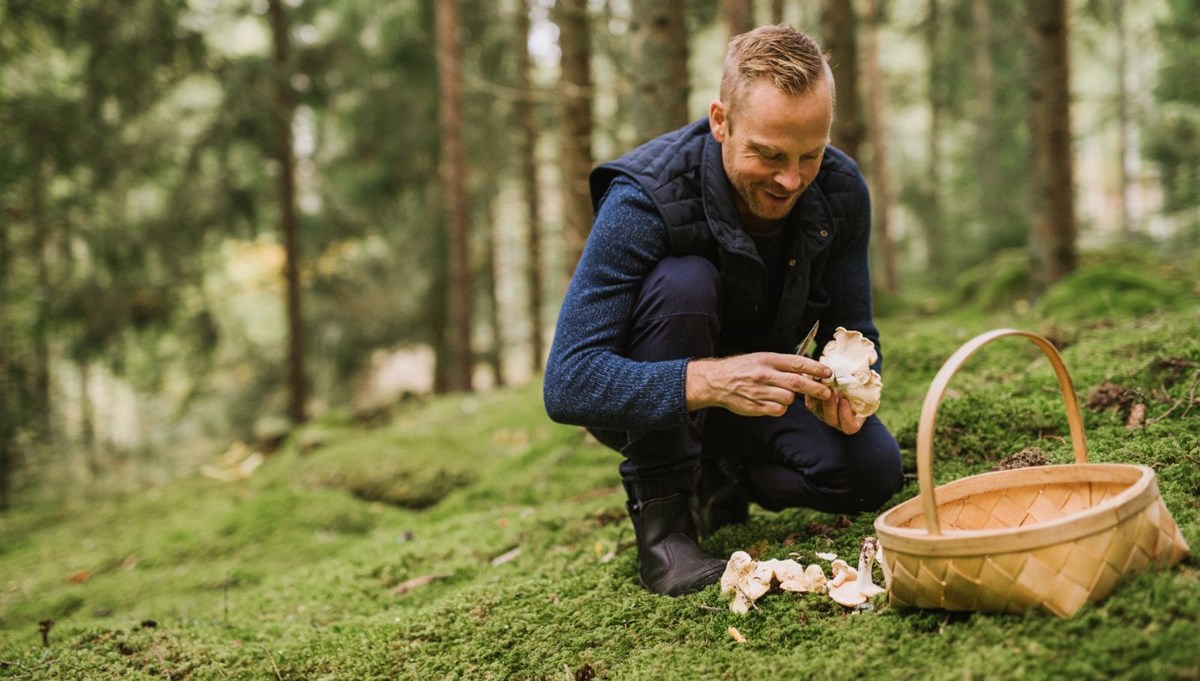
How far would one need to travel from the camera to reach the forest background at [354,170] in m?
7.32

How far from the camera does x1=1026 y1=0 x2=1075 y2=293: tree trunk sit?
6035 mm

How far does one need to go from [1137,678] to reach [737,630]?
92 cm

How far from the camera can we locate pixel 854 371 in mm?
2211

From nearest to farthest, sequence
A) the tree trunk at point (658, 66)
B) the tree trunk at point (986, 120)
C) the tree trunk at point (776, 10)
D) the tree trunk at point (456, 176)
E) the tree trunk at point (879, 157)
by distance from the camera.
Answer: the tree trunk at point (658, 66)
the tree trunk at point (776, 10)
the tree trunk at point (456, 176)
the tree trunk at point (986, 120)
the tree trunk at point (879, 157)

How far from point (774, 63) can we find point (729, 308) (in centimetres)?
82

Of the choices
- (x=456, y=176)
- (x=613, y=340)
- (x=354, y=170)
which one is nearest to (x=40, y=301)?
(x=354, y=170)

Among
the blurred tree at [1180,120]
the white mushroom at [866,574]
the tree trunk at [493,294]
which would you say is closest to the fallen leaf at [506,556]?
the white mushroom at [866,574]

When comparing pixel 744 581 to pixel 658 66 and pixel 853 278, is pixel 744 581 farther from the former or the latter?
pixel 658 66

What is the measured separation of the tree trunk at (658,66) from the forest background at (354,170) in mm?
13

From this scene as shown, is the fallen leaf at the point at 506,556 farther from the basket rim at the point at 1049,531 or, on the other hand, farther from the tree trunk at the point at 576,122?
the tree trunk at the point at 576,122

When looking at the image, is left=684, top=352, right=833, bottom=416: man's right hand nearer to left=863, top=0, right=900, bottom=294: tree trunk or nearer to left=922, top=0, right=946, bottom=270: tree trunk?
left=863, top=0, right=900, bottom=294: tree trunk

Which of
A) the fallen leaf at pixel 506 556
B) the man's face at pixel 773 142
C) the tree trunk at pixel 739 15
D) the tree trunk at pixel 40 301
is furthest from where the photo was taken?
the tree trunk at pixel 40 301

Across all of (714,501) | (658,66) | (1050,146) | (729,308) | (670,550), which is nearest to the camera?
(670,550)

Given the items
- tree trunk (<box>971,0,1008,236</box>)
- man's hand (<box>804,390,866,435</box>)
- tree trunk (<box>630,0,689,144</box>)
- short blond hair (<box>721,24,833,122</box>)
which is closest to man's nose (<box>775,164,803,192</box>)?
short blond hair (<box>721,24,833,122</box>)
